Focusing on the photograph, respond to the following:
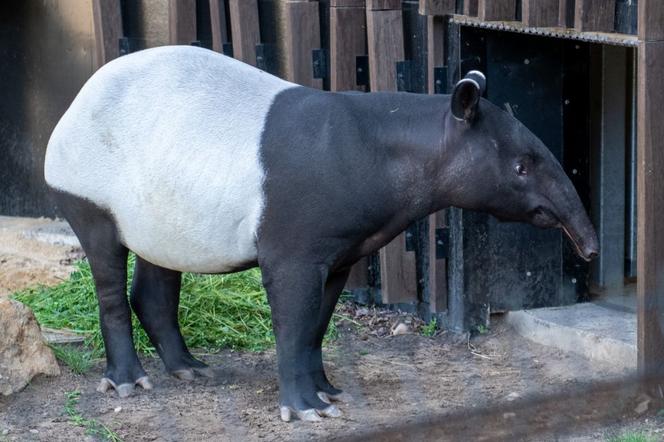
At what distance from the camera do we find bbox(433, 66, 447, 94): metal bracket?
5.92 m

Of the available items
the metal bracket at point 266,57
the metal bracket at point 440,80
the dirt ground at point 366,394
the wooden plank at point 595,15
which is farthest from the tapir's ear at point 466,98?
the metal bracket at point 266,57

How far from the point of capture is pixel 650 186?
4609 millimetres

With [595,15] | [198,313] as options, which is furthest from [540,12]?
[198,313]

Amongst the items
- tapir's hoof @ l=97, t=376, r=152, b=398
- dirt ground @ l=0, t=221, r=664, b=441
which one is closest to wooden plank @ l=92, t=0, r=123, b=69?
dirt ground @ l=0, t=221, r=664, b=441

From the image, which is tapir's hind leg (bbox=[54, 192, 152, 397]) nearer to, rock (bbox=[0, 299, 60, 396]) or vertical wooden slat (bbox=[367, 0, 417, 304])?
rock (bbox=[0, 299, 60, 396])

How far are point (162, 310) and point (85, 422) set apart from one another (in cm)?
75

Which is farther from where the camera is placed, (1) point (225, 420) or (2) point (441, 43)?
(2) point (441, 43)

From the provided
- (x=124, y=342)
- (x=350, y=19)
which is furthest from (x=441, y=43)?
(x=124, y=342)

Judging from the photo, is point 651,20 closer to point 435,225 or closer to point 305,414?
point 435,225

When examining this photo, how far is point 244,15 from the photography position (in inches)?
269

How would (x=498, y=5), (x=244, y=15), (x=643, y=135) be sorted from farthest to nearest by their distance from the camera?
(x=244, y=15) → (x=498, y=5) → (x=643, y=135)

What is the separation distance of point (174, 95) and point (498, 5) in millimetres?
1491

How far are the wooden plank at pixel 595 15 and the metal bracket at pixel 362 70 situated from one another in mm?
1736

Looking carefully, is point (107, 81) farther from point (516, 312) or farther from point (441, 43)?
point (516, 312)
